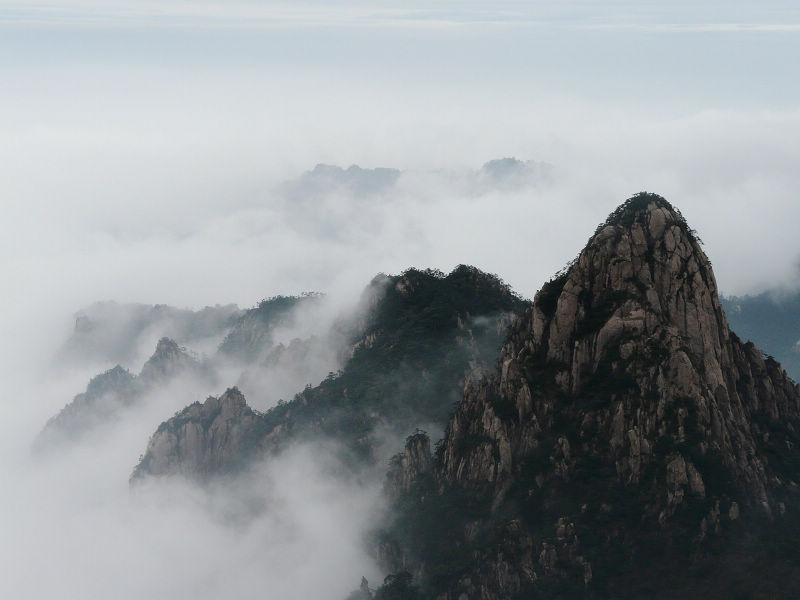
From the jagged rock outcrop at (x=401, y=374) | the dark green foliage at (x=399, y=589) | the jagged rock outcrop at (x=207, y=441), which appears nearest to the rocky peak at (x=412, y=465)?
the jagged rock outcrop at (x=401, y=374)

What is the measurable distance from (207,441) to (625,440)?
11305cm

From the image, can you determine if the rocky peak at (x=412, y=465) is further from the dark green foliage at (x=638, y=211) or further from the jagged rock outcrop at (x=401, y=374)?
the dark green foliage at (x=638, y=211)

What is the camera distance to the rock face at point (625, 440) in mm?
104312

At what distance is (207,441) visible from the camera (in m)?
195

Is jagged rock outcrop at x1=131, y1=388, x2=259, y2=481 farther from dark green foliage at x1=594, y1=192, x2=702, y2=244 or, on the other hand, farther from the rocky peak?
dark green foliage at x1=594, y1=192, x2=702, y2=244

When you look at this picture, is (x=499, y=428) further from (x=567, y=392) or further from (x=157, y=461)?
(x=157, y=461)

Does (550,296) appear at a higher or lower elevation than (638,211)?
lower

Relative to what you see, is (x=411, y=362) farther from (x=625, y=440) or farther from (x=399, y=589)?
(x=625, y=440)

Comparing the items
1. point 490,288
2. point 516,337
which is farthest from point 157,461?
point 516,337

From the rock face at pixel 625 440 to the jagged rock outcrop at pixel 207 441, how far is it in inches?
3111

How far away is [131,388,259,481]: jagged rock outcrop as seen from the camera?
193250 millimetres

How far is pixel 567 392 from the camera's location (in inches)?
4619

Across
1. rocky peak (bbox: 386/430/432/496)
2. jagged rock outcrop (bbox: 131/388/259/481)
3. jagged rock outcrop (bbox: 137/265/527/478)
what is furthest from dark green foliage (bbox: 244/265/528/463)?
rocky peak (bbox: 386/430/432/496)

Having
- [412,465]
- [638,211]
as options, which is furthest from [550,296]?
[412,465]
